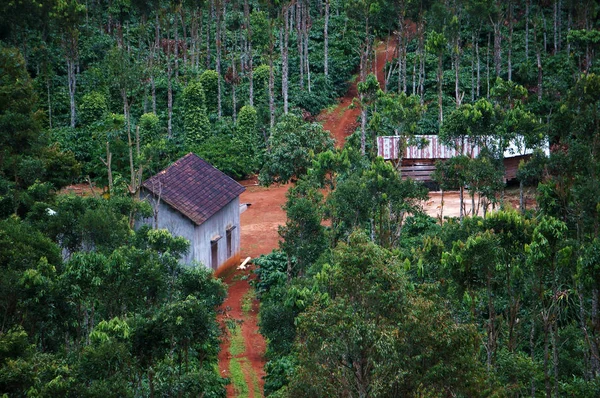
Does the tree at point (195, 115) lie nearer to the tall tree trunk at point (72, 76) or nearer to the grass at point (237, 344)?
the tall tree trunk at point (72, 76)

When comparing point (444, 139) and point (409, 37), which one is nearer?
point (444, 139)

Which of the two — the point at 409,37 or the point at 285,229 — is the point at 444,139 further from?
the point at 409,37

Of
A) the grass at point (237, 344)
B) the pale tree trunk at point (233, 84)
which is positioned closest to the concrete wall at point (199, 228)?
the grass at point (237, 344)

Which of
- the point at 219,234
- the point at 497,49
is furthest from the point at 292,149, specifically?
the point at 497,49

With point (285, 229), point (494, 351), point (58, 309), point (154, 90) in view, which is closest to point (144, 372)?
point (58, 309)

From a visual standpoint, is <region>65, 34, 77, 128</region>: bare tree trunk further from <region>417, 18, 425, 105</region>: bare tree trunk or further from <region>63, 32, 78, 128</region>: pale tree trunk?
<region>417, 18, 425, 105</region>: bare tree trunk

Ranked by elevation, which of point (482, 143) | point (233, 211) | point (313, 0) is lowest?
point (233, 211)

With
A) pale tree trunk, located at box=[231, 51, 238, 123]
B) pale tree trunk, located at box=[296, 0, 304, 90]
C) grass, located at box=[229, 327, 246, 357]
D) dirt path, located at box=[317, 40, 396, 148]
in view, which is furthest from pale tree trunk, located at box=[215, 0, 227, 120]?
grass, located at box=[229, 327, 246, 357]

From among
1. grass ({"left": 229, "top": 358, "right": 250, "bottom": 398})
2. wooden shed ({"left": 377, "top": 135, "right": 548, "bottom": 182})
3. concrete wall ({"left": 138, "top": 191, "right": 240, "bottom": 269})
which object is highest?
wooden shed ({"left": 377, "top": 135, "right": 548, "bottom": 182})

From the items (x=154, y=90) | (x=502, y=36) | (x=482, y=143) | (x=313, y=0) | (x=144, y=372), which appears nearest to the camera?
(x=144, y=372)
